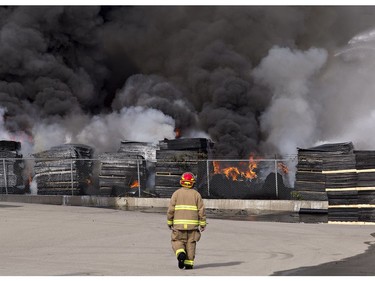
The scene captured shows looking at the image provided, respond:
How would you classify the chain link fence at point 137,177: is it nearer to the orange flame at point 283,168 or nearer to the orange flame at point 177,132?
the orange flame at point 283,168

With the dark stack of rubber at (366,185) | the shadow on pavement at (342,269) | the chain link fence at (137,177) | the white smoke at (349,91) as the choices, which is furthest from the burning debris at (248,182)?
the shadow on pavement at (342,269)

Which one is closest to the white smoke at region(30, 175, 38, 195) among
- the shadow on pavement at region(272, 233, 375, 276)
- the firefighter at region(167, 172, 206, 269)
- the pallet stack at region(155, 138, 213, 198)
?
the pallet stack at region(155, 138, 213, 198)

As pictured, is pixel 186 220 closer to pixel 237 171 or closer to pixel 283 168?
pixel 283 168

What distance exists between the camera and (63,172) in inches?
1033

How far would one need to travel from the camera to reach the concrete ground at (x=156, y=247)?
435 inches

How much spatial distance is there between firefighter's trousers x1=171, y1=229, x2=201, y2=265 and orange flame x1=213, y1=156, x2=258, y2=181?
14917 millimetres

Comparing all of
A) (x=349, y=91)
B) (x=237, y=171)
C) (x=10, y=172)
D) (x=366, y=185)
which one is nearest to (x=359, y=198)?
(x=366, y=185)

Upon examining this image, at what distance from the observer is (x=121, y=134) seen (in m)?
36.7

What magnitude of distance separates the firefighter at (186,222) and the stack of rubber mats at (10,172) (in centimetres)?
1623

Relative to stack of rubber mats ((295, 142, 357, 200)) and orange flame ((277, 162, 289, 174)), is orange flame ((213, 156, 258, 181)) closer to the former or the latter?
orange flame ((277, 162, 289, 174))

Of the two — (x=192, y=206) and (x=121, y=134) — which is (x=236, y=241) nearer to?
(x=192, y=206)

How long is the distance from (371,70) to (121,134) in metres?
12.0

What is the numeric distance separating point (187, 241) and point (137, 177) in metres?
15.2

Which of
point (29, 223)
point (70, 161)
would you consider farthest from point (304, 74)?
point (29, 223)
